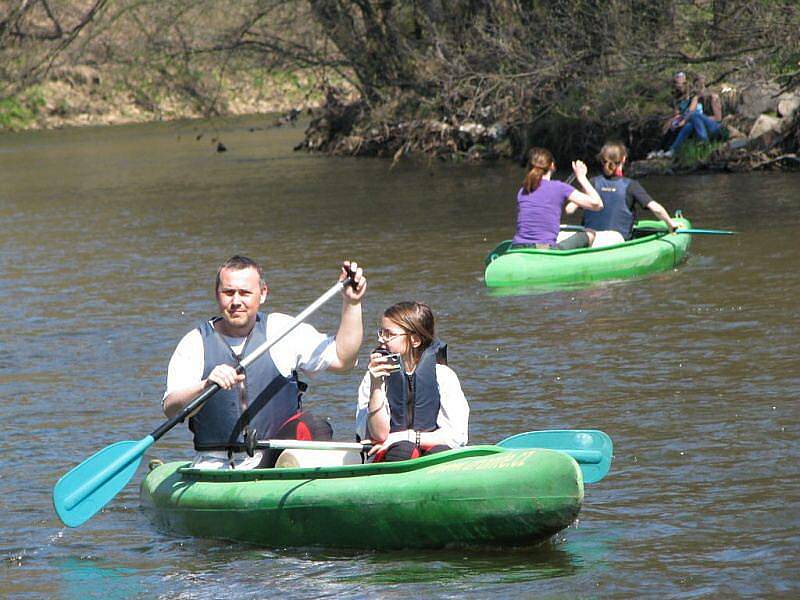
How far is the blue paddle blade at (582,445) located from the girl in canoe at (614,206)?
5850 millimetres

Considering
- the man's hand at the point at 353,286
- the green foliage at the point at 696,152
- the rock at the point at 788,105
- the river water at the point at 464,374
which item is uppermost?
the rock at the point at 788,105

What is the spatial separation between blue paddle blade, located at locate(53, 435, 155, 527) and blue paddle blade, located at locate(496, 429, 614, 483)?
1.61 m

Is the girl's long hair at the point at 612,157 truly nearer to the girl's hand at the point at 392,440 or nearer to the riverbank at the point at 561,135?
the girl's hand at the point at 392,440

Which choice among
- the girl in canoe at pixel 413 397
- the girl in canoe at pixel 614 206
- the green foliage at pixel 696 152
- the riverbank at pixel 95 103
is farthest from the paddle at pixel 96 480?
the riverbank at pixel 95 103

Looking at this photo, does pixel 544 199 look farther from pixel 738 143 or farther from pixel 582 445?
pixel 738 143

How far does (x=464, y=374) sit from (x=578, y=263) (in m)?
3.31

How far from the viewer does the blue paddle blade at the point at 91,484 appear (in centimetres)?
604

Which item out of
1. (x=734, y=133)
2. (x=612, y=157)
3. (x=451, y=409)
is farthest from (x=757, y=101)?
(x=451, y=409)

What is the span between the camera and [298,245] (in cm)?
1570

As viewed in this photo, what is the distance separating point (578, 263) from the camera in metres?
12.1

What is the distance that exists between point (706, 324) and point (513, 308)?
69.4 inches

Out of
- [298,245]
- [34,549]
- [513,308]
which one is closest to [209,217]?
[298,245]

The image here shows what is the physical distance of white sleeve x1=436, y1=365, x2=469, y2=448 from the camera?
600 centimetres

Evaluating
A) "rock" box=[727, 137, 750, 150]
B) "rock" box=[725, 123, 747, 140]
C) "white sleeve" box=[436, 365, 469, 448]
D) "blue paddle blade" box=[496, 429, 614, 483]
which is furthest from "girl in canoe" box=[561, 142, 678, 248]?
"rock" box=[725, 123, 747, 140]
